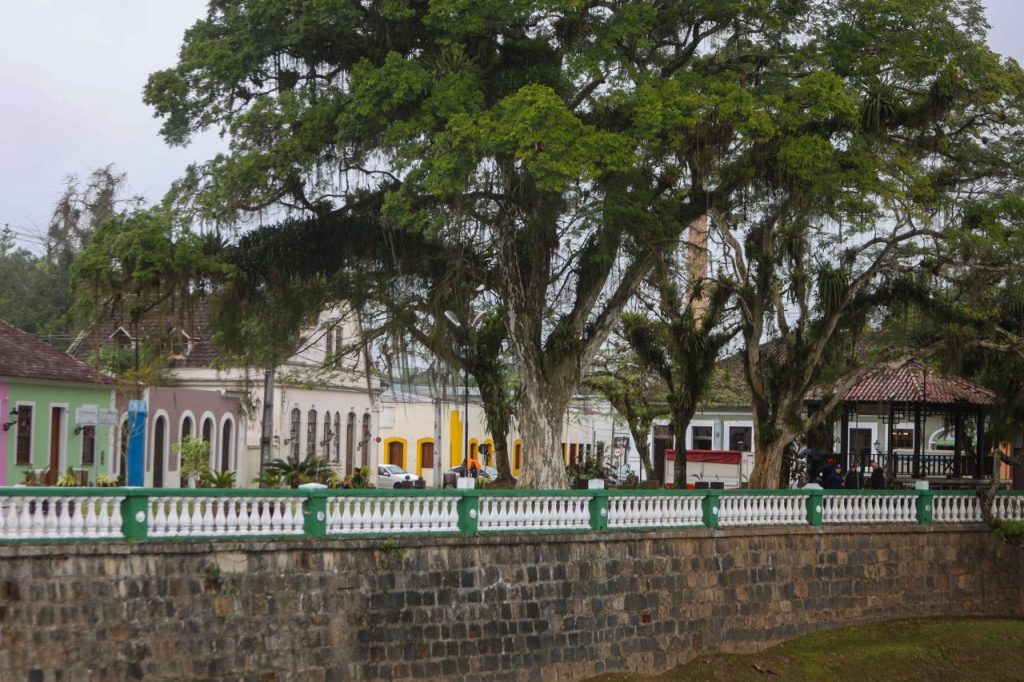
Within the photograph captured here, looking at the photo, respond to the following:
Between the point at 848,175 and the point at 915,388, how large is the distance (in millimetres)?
7584

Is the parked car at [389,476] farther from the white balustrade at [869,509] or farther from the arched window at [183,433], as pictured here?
the white balustrade at [869,509]

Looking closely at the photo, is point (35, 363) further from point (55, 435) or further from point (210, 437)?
point (210, 437)

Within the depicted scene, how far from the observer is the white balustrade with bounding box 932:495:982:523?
2083 centimetres

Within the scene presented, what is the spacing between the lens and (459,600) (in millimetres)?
15055

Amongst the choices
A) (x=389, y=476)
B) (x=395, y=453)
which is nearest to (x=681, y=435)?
(x=389, y=476)

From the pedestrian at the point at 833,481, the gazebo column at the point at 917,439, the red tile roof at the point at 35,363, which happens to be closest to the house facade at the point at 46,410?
the red tile roof at the point at 35,363

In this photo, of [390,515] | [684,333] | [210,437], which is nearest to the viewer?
[390,515]

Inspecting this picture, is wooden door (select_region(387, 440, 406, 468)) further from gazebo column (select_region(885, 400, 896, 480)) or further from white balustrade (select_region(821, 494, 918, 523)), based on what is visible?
white balustrade (select_region(821, 494, 918, 523))

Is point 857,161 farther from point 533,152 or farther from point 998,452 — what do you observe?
point 998,452

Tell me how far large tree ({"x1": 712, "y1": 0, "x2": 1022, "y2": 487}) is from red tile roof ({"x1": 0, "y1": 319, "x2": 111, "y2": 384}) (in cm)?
1364

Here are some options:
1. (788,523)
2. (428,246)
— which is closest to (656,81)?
(428,246)

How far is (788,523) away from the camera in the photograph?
62.1 feet

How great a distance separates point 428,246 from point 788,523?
6.07m

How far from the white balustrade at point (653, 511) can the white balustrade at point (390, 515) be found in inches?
93.5
